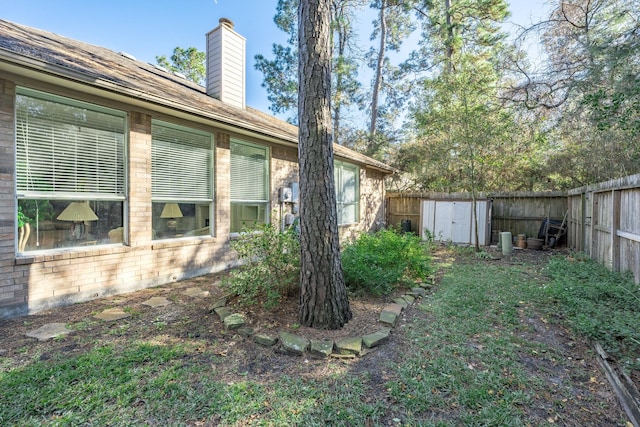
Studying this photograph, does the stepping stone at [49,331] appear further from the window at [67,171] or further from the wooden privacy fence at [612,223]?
the wooden privacy fence at [612,223]

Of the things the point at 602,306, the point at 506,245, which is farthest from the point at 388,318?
the point at 506,245

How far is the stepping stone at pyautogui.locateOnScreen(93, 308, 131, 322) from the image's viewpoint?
362cm

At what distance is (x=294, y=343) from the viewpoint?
2.85m

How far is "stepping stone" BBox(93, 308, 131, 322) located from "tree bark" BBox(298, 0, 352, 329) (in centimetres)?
221

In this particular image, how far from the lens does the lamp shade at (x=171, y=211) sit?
207 inches

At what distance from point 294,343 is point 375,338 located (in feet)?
2.61

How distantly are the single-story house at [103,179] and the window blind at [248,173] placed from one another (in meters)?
0.02

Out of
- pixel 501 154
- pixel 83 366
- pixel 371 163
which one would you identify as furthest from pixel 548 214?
Result: pixel 83 366

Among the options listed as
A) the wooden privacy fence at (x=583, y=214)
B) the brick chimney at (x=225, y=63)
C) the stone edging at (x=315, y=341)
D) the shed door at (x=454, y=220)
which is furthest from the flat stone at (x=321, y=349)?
the shed door at (x=454, y=220)

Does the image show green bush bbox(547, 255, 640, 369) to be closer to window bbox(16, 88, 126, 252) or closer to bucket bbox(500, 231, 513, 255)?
bucket bbox(500, 231, 513, 255)

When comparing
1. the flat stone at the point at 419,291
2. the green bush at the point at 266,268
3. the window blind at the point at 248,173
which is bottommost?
the flat stone at the point at 419,291

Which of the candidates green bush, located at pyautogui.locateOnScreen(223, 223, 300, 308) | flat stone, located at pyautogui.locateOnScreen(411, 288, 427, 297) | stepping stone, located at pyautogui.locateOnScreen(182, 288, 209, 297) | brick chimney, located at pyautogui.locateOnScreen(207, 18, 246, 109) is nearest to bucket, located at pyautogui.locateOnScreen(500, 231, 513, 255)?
flat stone, located at pyautogui.locateOnScreen(411, 288, 427, 297)

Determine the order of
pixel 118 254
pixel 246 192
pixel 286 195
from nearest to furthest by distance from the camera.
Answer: pixel 118 254 → pixel 246 192 → pixel 286 195

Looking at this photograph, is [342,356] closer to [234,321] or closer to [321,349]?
[321,349]
